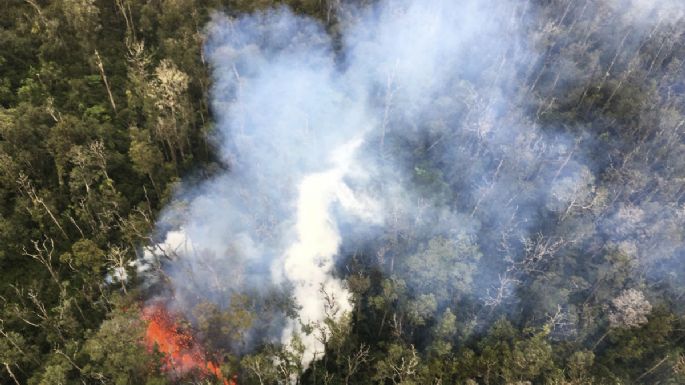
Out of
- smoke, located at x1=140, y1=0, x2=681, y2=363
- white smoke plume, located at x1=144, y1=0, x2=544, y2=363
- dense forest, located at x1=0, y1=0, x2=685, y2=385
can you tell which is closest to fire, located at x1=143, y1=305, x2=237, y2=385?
dense forest, located at x1=0, y1=0, x2=685, y2=385

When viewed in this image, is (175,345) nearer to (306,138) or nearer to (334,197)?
(334,197)

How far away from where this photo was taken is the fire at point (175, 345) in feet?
104

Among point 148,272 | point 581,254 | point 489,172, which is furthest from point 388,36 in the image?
point 148,272

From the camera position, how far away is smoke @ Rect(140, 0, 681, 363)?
36.3 metres

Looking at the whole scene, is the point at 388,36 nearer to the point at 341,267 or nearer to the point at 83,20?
the point at 341,267

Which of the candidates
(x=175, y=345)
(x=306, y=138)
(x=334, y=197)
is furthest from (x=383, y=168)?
(x=175, y=345)

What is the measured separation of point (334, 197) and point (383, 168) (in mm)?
5507

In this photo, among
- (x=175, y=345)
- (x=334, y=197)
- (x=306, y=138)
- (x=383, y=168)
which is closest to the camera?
(x=175, y=345)

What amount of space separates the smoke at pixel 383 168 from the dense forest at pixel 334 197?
22cm

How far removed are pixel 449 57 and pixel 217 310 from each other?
35.1 meters

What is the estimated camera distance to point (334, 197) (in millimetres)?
40688

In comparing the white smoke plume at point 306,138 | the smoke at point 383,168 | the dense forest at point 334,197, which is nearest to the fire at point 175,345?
the dense forest at point 334,197

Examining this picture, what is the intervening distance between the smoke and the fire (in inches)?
58.5

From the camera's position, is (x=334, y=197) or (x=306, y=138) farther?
(x=306, y=138)
